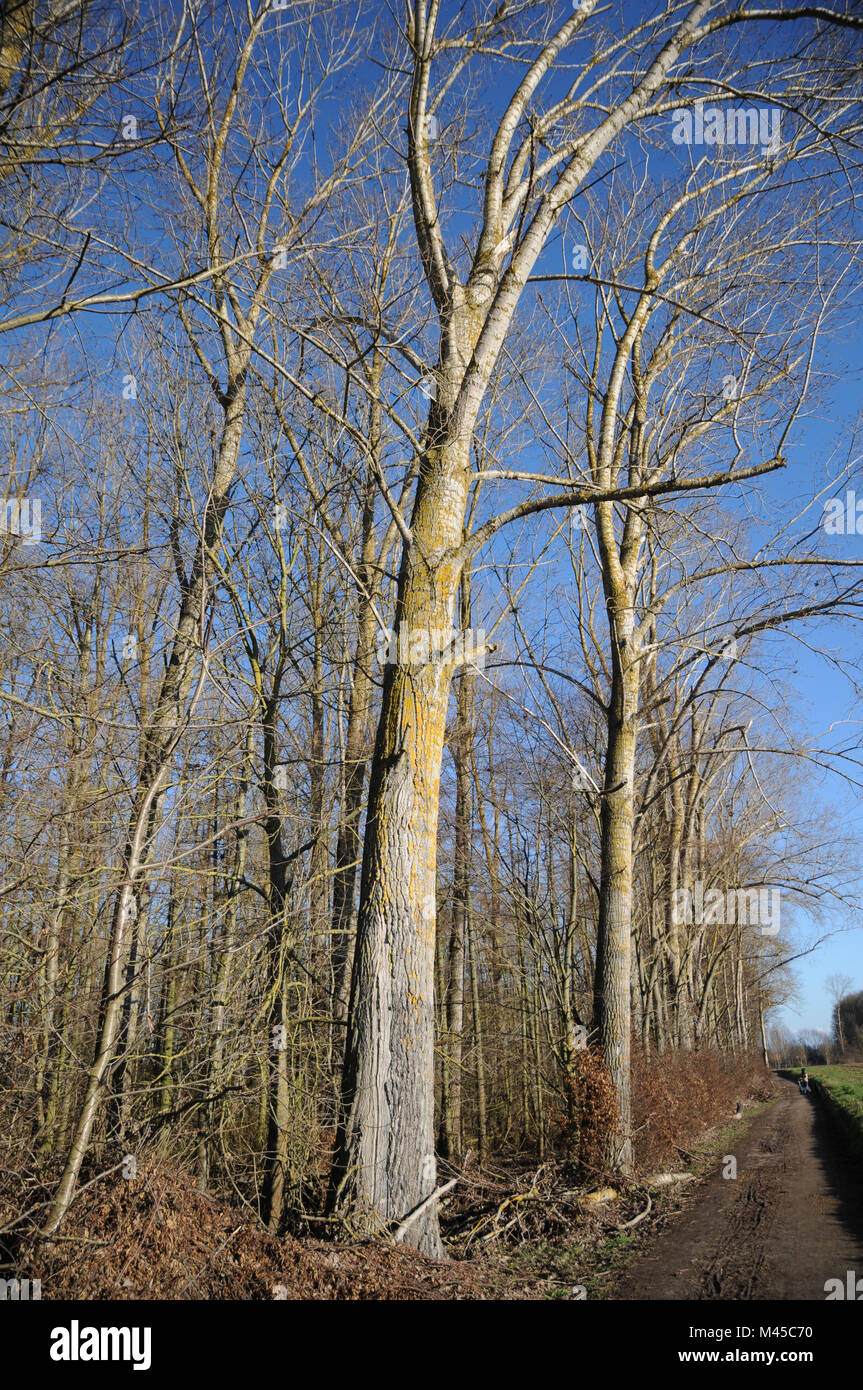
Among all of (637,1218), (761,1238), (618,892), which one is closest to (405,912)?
(637,1218)

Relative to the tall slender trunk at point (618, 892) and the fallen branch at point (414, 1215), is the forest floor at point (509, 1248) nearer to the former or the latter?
the fallen branch at point (414, 1215)

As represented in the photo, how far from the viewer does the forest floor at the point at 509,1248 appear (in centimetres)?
403

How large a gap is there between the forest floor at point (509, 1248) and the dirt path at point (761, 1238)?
0.06 ft

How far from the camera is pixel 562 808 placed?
15945 mm

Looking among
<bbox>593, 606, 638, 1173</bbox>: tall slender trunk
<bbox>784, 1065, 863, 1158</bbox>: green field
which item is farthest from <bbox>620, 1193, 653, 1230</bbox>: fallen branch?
<bbox>784, 1065, 863, 1158</bbox>: green field

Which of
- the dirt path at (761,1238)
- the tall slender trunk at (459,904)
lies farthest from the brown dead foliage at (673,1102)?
the tall slender trunk at (459,904)

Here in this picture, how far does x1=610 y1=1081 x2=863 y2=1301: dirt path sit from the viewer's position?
18.2 feet

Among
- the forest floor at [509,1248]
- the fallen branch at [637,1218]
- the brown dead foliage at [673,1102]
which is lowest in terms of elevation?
the brown dead foliage at [673,1102]

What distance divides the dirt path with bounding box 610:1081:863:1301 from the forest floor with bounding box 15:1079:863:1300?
19 mm

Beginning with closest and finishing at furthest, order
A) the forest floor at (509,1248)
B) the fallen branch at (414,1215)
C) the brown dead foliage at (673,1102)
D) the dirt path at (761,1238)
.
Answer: the forest floor at (509,1248) → the fallen branch at (414,1215) → the dirt path at (761,1238) → the brown dead foliage at (673,1102)

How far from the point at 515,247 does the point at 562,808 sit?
36.7 ft

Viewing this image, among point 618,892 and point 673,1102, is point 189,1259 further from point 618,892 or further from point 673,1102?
point 673,1102

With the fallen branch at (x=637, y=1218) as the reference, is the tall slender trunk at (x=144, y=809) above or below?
above
